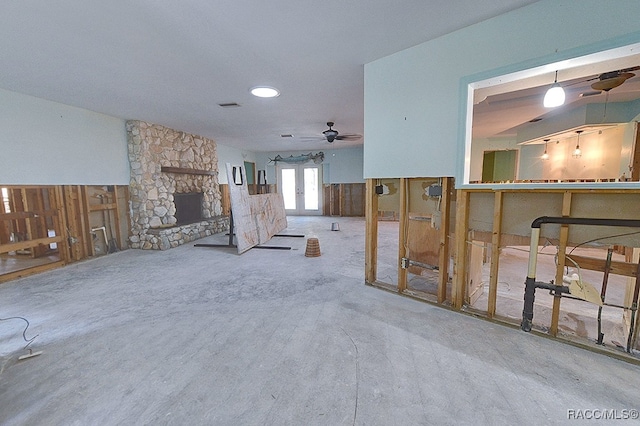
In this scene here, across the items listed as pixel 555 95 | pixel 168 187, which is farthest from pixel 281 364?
pixel 168 187

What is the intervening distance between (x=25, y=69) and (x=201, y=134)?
3584 mm

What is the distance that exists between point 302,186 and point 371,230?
720 centimetres

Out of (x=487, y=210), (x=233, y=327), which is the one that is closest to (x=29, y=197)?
(x=233, y=327)

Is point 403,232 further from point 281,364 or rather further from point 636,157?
point 636,157

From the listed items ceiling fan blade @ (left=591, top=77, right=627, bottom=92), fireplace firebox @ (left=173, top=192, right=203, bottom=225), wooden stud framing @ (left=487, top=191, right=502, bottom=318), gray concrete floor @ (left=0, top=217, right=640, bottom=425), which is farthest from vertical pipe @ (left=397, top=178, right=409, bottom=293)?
fireplace firebox @ (left=173, top=192, right=203, bottom=225)

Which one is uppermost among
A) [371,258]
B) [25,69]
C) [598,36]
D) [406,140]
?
[25,69]

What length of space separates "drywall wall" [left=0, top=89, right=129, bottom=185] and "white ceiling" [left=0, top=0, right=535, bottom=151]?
0.29 metres

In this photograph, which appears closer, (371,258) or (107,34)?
(107,34)

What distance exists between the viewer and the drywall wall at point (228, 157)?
7780 mm

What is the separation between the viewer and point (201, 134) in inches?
245

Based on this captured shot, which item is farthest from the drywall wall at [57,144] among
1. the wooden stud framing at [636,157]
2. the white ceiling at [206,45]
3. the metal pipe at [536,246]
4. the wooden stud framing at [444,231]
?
the wooden stud framing at [636,157]

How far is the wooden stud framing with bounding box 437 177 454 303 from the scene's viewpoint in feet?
8.13

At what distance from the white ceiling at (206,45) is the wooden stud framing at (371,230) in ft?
4.55

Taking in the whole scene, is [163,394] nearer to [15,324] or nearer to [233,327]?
[233,327]
